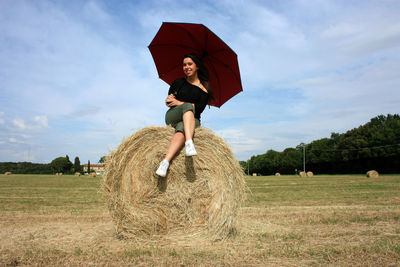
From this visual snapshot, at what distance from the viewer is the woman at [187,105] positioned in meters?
4.50

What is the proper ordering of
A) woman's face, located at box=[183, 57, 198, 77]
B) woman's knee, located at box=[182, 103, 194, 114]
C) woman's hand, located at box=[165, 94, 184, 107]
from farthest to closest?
1. woman's face, located at box=[183, 57, 198, 77]
2. woman's hand, located at box=[165, 94, 184, 107]
3. woman's knee, located at box=[182, 103, 194, 114]

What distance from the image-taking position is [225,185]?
4695mm

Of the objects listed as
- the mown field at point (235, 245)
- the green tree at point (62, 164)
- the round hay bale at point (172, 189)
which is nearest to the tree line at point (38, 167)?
the green tree at point (62, 164)

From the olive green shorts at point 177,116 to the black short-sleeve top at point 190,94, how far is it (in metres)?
0.21

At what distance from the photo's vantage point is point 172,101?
4883 mm

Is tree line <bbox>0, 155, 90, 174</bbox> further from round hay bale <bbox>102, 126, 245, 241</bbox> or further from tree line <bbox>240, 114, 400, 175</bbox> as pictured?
round hay bale <bbox>102, 126, 245, 241</bbox>

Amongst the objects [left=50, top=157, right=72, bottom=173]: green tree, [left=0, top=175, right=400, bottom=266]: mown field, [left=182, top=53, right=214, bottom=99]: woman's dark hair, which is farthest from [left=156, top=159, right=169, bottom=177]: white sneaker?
[left=50, top=157, right=72, bottom=173]: green tree

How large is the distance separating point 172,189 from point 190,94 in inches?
58.8

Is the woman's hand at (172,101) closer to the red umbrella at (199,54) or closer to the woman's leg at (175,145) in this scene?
the woman's leg at (175,145)

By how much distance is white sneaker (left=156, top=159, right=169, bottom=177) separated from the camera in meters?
4.33

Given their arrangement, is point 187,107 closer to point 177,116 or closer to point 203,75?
point 177,116

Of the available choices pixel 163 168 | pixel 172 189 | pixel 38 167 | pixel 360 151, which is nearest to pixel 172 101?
pixel 163 168

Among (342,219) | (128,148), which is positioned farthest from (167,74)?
(342,219)

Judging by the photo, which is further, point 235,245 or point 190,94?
point 190,94
